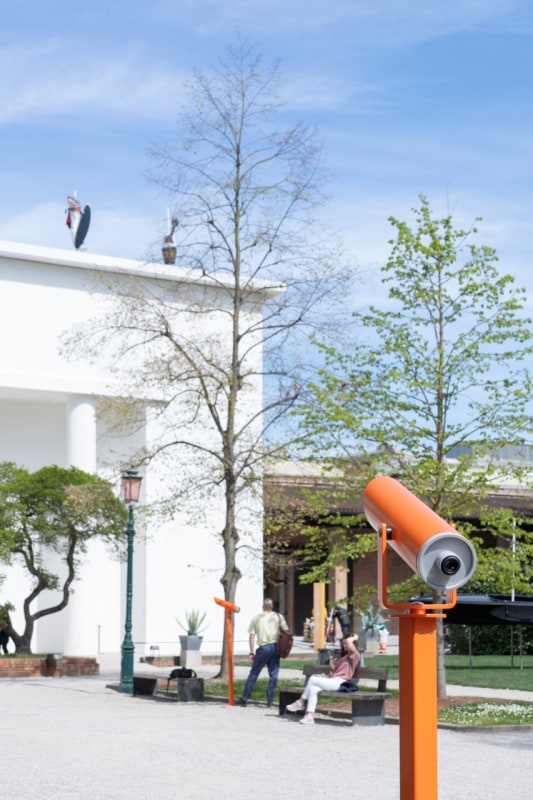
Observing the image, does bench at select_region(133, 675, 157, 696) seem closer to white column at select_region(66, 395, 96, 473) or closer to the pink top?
the pink top

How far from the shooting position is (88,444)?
3512 centimetres

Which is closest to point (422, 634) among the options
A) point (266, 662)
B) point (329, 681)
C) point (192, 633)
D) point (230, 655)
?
point (329, 681)

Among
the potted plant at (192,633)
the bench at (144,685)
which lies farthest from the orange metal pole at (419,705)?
the potted plant at (192,633)

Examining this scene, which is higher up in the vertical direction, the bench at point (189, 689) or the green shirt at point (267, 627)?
the green shirt at point (267, 627)

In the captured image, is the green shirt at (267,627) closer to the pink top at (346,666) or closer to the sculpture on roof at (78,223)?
the pink top at (346,666)

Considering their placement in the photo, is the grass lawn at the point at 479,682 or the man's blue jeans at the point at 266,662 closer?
the grass lawn at the point at 479,682

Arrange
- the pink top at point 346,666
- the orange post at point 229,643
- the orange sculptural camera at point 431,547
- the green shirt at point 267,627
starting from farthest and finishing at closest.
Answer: the orange post at point 229,643
the green shirt at point 267,627
the pink top at point 346,666
the orange sculptural camera at point 431,547

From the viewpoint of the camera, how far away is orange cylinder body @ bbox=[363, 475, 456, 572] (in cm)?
577

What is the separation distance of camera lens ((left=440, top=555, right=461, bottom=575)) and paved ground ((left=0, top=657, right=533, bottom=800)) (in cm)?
485

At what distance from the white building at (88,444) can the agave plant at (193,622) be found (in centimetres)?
33

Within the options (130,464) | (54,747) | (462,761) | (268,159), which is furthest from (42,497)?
(462,761)

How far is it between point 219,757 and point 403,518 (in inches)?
292

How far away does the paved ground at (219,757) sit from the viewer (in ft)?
34.4

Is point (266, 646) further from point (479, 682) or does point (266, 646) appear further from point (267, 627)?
point (479, 682)
